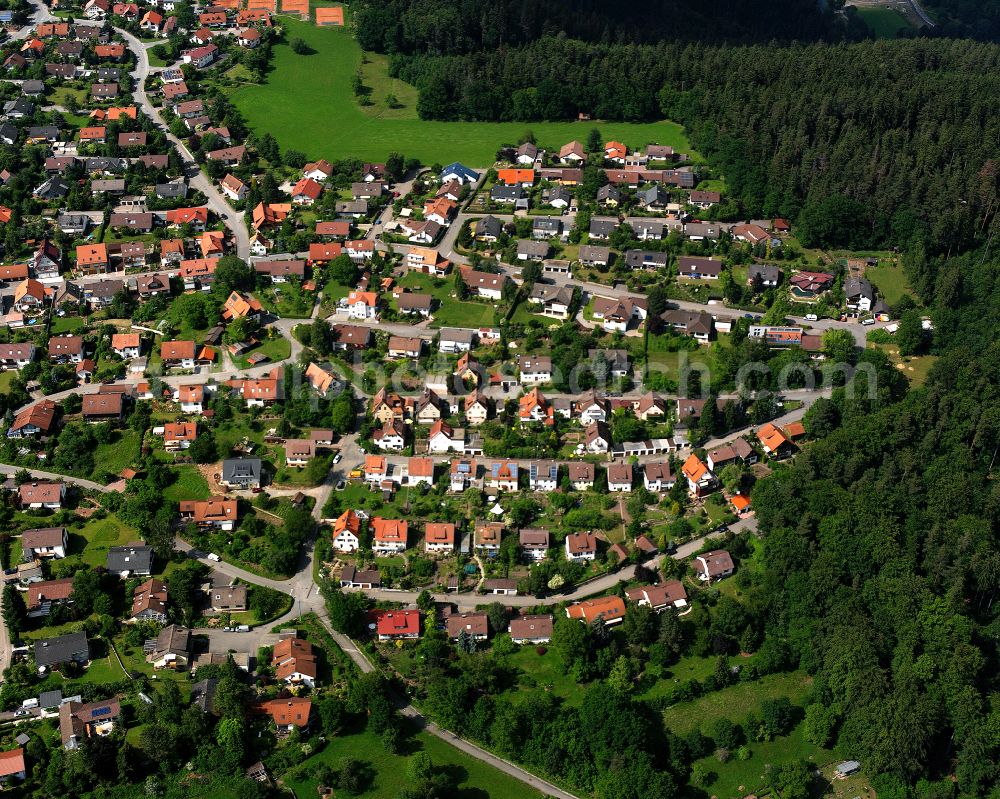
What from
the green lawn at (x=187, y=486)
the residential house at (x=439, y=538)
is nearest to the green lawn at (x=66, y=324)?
the green lawn at (x=187, y=486)

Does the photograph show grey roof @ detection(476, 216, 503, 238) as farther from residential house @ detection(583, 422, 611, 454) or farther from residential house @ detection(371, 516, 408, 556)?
residential house @ detection(371, 516, 408, 556)

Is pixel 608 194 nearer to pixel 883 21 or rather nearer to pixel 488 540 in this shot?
pixel 488 540

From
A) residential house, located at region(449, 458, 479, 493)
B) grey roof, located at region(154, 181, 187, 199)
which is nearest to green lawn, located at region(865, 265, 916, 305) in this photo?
residential house, located at region(449, 458, 479, 493)

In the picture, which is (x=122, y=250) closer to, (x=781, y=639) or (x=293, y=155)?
(x=293, y=155)

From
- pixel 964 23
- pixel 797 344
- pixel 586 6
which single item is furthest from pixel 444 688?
pixel 964 23

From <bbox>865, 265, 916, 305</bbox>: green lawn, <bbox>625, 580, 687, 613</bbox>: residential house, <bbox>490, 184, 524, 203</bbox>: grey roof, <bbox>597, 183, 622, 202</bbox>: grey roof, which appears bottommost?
<bbox>625, 580, 687, 613</bbox>: residential house
